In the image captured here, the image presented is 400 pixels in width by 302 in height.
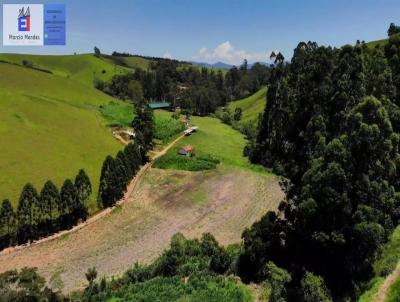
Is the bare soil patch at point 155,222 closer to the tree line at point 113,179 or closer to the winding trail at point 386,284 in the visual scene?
the tree line at point 113,179

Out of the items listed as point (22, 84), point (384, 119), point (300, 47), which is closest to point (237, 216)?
point (300, 47)

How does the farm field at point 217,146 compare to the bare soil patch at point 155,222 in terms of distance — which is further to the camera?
the farm field at point 217,146

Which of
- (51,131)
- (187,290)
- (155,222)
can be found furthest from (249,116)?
(187,290)

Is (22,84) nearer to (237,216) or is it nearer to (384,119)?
(237,216)

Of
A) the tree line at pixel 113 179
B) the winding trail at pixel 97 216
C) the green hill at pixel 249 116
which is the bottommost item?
the winding trail at pixel 97 216

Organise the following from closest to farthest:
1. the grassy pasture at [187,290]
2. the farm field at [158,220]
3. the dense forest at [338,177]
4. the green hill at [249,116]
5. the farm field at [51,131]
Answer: the dense forest at [338,177]
the grassy pasture at [187,290]
the farm field at [158,220]
the farm field at [51,131]
the green hill at [249,116]

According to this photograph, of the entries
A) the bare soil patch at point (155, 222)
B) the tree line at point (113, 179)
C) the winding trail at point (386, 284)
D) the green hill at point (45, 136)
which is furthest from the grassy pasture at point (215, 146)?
the winding trail at point (386, 284)

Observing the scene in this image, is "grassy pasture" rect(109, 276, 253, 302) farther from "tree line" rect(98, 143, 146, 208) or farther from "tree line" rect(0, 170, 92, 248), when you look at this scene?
"tree line" rect(98, 143, 146, 208)

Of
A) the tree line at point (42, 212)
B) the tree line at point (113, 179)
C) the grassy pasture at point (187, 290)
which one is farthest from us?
the tree line at point (113, 179)

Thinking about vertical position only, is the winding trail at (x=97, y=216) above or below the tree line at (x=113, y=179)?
below
